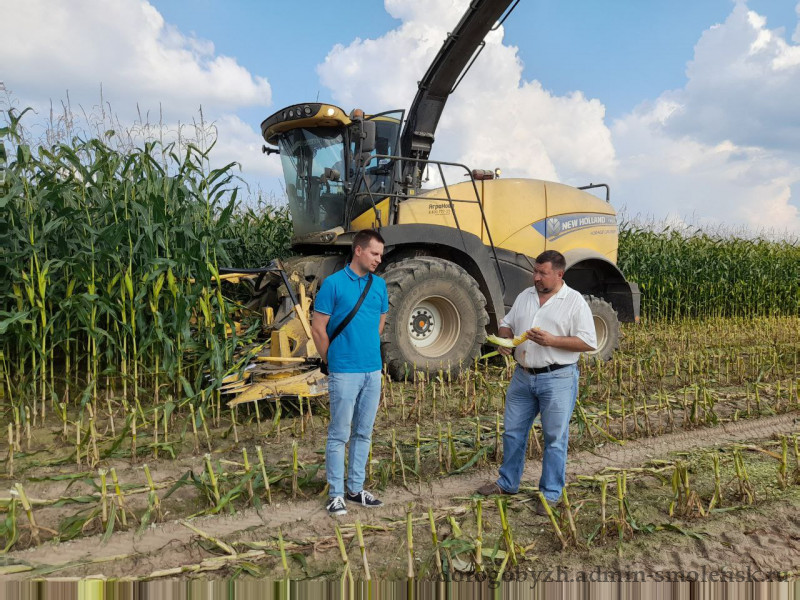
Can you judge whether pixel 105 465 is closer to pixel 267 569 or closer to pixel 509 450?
pixel 267 569

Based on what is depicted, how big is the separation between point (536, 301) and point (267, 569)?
2.03m

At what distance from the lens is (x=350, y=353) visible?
3.25 metres

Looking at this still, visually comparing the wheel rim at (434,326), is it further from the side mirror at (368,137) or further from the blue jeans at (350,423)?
the blue jeans at (350,423)

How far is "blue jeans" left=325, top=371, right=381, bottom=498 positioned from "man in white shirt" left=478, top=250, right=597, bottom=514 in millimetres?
865

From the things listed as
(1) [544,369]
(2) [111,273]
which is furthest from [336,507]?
(2) [111,273]

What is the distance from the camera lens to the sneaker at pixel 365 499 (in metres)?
3.35

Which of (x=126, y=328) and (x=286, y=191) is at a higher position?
(x=286, y=191)

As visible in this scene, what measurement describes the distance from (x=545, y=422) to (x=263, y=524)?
1.66 metres

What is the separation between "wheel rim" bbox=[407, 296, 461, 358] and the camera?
641cm

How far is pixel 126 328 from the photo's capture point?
15.4 feet

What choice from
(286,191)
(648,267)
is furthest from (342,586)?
(648,267)

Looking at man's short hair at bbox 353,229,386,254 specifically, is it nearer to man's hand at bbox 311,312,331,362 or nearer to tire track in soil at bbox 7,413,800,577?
man's hand at bbox 311,312,331,362

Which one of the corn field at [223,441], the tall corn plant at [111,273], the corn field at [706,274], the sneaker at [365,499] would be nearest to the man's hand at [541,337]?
the corn field at [223,441]

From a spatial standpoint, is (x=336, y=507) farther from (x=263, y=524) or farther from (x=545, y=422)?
(x=545, y=422)
